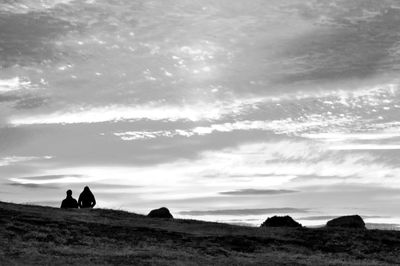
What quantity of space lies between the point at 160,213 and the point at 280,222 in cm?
938

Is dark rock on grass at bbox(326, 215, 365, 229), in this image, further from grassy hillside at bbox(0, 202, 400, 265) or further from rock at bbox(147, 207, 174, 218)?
rock at bbox(147, 207, 174, 218)

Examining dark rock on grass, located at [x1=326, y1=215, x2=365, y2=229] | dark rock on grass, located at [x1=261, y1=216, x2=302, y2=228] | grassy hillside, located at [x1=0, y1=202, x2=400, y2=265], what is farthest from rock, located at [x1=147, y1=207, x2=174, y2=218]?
dark rock on grass, located at [x1=326, y1=215, x2=365, y2=229]

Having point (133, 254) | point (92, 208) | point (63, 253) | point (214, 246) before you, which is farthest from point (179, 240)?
point (92, 208)

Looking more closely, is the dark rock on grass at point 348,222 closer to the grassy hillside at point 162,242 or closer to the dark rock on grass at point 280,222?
the dark rock on grass at point 280,222

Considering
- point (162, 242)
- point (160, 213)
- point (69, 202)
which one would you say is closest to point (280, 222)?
point (160, 213)

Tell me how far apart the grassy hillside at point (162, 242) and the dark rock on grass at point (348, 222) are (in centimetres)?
468

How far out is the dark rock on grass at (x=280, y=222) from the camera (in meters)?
44.9

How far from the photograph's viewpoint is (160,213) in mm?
46781

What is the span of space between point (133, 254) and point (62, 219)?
9.76 m

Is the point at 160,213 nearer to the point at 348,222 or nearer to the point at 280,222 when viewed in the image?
the point at 280,222

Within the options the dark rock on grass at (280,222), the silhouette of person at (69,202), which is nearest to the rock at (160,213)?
the silhouette of person at (69,202)

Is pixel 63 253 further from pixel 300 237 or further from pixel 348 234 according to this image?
pixel 348 234

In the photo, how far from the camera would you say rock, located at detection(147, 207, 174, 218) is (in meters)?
46.6

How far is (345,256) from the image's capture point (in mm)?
33344
